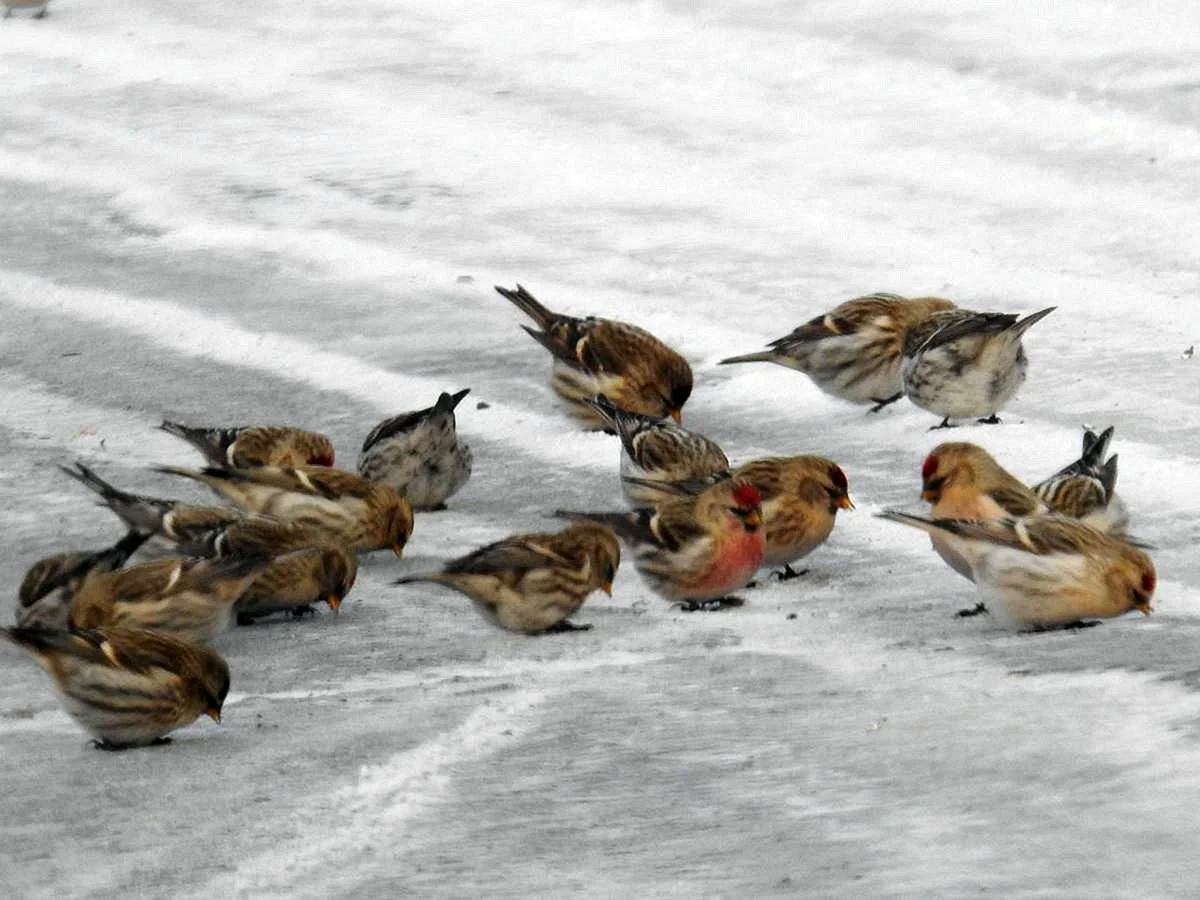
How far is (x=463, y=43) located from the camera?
12.4 meters

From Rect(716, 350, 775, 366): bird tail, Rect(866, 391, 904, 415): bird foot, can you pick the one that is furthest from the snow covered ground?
Rect(716, 350, 775, 366): bird tail

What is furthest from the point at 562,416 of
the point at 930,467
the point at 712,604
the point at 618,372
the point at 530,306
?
the point at 930,467

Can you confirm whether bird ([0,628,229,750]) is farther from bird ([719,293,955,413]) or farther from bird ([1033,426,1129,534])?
bird ([719,293,955,413])

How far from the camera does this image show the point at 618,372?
7.96 m

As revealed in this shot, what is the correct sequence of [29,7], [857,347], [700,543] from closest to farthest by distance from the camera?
[700,543] → [857,347] → [29,7]

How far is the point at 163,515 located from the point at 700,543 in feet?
5.21

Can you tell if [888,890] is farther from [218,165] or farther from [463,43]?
[463,43]

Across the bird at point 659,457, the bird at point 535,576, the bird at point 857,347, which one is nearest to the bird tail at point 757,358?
the bird at point 857,347

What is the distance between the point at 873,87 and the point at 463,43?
2347 millimetres

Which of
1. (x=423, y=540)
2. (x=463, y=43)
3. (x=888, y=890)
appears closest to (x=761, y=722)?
(x=888, y=890)

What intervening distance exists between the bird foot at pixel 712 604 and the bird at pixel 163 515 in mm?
1308

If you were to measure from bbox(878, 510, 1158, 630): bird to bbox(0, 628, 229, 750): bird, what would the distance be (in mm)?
1839

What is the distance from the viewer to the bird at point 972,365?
7.61m

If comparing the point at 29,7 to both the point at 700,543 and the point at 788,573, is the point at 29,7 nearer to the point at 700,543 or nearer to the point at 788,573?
the point at 788,573
